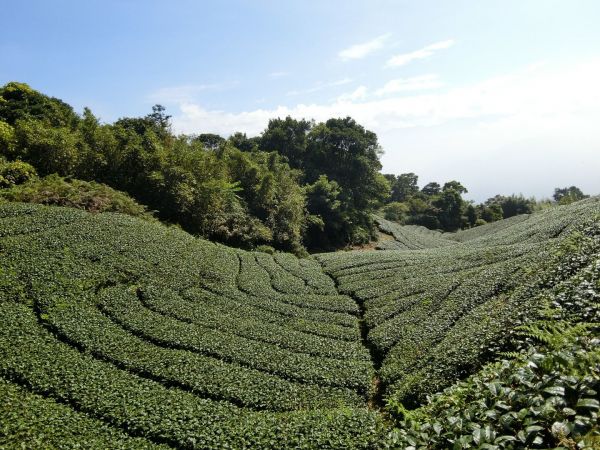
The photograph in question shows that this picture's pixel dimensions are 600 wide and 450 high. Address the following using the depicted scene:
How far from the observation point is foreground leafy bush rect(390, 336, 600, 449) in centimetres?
448

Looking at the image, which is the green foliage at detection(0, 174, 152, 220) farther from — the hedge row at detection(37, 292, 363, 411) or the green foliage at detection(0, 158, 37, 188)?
the hedge row at detection(37, 292, 363, 411)

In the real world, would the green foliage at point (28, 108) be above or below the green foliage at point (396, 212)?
above

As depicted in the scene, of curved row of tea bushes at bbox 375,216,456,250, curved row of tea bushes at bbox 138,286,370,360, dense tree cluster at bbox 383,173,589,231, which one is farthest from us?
dense tree cluster at bbox 383,173,589,231

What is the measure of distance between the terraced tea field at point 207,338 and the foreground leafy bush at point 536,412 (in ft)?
17.3

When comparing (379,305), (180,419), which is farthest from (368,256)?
(180,419)

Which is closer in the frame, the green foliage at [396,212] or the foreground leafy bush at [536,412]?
the foreground leafy bush at [536,412]

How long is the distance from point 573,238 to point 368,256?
1962 centimetres

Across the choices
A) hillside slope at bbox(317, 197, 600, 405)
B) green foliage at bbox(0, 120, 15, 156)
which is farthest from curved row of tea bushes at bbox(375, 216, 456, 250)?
green foliage at bbox(0, 120, 15, 156)

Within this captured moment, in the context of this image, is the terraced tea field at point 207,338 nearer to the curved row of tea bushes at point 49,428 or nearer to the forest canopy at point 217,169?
the curved row of tea bushes at point 49,428

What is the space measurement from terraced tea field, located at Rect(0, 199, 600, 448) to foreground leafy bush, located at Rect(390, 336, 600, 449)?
17.3 ft

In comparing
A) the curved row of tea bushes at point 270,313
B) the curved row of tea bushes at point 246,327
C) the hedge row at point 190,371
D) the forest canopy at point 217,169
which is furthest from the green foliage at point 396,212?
the hedge row at point 190,371

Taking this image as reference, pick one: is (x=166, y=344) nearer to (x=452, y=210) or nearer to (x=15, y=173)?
(x=15, y=173)

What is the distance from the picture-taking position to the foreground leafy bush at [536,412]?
4477mm

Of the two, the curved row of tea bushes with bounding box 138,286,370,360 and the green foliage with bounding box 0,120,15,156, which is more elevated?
the green foliage with bounding box 0,120,15,156
